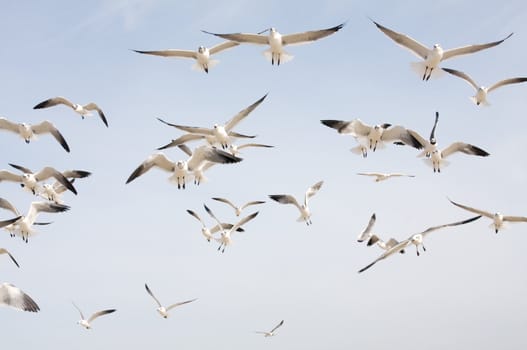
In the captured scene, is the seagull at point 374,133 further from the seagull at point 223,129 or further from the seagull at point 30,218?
the seagull at point 30,218

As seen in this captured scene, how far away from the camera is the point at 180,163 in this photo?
820 inches

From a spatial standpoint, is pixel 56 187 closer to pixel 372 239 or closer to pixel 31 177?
pixel 31 177

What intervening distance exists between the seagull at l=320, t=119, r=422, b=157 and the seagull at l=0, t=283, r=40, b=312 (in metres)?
10.5

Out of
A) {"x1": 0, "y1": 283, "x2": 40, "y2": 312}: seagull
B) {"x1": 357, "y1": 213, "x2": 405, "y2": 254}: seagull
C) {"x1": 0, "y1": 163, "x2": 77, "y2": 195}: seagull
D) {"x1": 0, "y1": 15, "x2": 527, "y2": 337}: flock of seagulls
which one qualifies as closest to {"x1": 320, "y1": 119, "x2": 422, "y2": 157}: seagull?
{"x1": 0, "y1": 15, "x2": 527, "y2": 337}: flock of seagulls

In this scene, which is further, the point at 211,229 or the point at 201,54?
the point at 211,229

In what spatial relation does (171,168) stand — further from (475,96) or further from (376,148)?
(475,96)

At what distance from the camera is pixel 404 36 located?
2005cm

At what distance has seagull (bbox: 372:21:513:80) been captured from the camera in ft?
66.8

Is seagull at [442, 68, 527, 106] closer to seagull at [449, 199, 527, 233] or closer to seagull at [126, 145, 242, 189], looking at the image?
seagull at [449, 199, 527, 233]

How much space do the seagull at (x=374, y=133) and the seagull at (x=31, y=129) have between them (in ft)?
30.9

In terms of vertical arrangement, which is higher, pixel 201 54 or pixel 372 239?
pixel 201 54

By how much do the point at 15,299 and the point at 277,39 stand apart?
34.2 feet

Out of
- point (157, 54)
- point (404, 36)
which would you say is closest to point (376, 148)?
point (404, 36)

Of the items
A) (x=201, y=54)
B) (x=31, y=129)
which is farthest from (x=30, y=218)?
(x=201, y=54)
